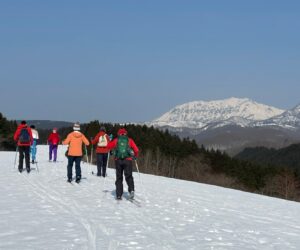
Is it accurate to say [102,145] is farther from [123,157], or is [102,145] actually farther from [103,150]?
[123,157]

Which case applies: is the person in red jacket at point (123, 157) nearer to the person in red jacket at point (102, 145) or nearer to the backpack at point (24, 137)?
the person in red jacket at point (102, 145)

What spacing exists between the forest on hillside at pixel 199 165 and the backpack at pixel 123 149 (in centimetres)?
6668

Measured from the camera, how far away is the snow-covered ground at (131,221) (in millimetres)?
8383

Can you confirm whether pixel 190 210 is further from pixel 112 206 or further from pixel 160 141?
pixel 160 141

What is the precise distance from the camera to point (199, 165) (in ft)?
298

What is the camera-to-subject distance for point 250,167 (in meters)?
98.2

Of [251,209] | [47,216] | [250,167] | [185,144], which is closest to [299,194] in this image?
[250,167]

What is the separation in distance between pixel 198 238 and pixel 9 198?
618cm

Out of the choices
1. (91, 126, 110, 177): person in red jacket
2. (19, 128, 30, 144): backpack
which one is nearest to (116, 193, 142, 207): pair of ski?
(91, 126, 110, 177): person in red jacket

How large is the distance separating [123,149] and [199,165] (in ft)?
257

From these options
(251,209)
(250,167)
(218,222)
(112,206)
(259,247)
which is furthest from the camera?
(250,167)

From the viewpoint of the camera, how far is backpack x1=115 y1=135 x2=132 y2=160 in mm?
13539

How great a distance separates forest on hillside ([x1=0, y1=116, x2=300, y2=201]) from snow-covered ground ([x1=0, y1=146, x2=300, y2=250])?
65841mm

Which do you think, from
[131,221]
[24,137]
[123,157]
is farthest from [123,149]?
[24,137]
